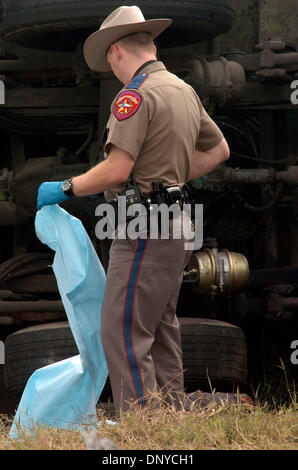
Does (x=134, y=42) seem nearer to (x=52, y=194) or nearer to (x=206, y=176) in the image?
(x=52, y=194)

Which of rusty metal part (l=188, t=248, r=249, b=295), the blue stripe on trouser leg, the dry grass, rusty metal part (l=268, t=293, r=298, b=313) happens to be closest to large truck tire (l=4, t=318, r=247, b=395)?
rusty metal part (l=188, t=248, r=249, b=295)

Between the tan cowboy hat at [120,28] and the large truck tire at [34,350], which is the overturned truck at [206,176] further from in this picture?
the tan cowboy hat at [120,28]

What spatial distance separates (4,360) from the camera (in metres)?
6.21

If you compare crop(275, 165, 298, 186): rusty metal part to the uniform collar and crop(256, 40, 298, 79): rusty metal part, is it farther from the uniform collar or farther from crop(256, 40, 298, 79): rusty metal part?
the uniform collar

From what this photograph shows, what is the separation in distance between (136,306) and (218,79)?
221cm

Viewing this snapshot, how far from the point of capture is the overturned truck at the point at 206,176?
5.96 metres

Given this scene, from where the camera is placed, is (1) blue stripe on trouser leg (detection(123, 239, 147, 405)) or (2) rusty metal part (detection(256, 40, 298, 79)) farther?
(2) rusty metal part (detection(256, 40, 298, 79))

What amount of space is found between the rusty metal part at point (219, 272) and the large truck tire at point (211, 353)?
230 millimetres

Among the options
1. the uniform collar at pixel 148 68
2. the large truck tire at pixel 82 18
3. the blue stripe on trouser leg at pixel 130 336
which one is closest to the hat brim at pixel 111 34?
the uniform collar at pixel 148 68

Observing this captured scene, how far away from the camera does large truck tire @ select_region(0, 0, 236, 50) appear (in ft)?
18.6

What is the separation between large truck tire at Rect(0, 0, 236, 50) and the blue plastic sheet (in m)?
1.40

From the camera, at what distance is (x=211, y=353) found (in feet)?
19.6

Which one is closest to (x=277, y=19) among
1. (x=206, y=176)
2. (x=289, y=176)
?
(x=289, y=176)
